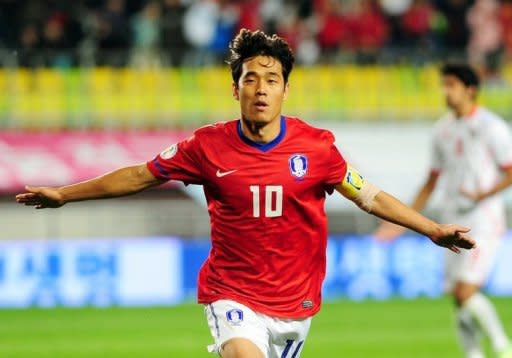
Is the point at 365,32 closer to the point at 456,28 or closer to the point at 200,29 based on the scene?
the point at 456,28

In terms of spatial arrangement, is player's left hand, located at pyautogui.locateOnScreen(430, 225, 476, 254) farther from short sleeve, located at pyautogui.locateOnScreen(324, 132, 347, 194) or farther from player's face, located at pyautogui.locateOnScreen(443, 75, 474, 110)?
player's face, located at pyautogui.locateOnScreen(443, 75, 474, 110)

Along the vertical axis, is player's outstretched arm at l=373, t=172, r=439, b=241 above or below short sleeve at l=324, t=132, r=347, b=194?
below

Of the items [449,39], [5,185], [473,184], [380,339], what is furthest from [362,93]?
[473,184]

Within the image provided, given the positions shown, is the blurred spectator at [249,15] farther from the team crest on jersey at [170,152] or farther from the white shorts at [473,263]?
the team crest on jersey at [170,152]

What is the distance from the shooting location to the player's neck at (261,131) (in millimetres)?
6422

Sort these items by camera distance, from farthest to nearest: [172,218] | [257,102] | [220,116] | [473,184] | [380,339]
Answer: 1. [220,116]
2. [172,218]
3. [380,339]
4. [473,184]
5. [257,102]

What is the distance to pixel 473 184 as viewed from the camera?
33.4ft

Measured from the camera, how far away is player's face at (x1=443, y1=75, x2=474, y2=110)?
9.84 m

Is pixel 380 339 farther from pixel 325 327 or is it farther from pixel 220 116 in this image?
pixel 220 116

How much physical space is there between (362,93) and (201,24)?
2.75 meters

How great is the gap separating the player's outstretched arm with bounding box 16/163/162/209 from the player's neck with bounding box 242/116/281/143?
0.56 m

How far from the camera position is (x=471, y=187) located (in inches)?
401

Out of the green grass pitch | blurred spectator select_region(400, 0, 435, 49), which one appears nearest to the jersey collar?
the green grass pitch

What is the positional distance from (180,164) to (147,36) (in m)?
13.2
